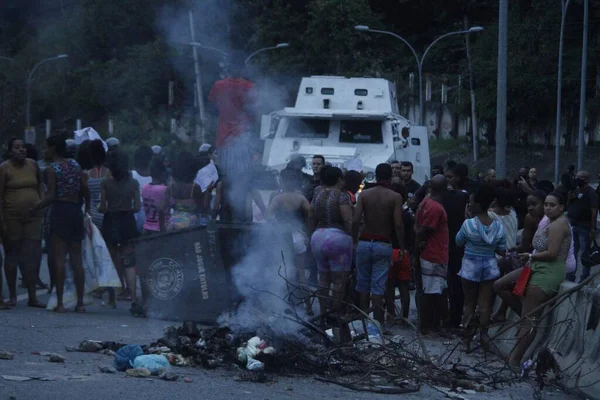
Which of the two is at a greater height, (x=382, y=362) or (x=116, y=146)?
(x=116, y=146)

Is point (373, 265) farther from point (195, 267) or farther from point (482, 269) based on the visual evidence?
point (195, 267)

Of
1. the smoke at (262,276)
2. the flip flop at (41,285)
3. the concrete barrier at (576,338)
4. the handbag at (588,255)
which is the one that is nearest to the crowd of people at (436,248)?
the concrete barrier at (576,338)

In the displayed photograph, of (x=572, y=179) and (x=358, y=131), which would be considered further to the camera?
(x=572, y=179)

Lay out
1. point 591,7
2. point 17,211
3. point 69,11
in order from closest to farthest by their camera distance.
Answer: point 17,211
point 69,11
point 591,7

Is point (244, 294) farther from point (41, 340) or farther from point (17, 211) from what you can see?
point (17, 211)

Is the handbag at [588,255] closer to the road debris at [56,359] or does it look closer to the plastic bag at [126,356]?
the plastic bag at [126,356]

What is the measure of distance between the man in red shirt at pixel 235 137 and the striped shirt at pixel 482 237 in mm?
2836

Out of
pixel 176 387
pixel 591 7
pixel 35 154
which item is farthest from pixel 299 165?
pixel 591 7

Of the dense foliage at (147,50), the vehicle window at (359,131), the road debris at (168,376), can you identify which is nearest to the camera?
the road debris at (168,376)

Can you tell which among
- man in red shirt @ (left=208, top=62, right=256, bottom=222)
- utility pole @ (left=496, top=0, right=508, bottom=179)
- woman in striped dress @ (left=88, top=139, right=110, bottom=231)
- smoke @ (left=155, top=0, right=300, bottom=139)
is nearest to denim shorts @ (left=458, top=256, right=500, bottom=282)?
man in red shirt @ (left=208, top=62, right=256, bottom=222)

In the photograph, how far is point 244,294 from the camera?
9.49 meters

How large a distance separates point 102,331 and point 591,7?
1656 inches

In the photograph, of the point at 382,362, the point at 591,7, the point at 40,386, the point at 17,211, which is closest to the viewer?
the point at 40,386

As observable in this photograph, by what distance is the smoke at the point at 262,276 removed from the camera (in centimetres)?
863
